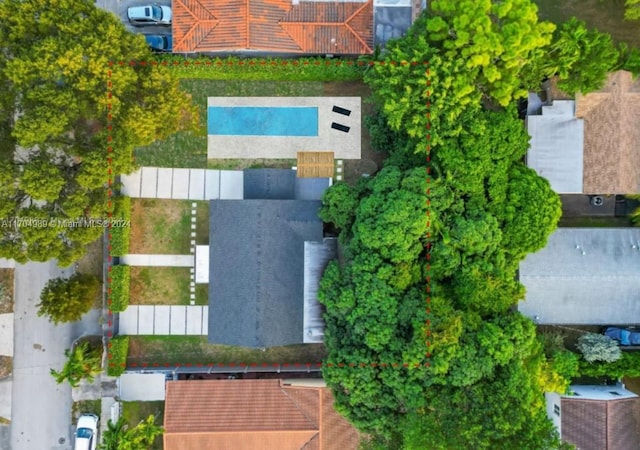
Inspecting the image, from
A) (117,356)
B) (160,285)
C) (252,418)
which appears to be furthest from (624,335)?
(117,356)

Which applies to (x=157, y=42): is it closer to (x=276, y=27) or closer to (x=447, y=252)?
(x=276, y=27)

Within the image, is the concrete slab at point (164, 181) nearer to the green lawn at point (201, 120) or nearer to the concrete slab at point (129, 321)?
the green lawn at point (201, 120)

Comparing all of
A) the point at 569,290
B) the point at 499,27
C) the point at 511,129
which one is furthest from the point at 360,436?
the point at 499,27

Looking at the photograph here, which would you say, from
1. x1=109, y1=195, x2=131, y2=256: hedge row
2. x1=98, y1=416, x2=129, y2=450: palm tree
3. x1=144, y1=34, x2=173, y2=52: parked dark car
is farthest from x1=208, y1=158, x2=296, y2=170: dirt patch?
x1=98, y1=416, x2=129, y2=450: palm tree

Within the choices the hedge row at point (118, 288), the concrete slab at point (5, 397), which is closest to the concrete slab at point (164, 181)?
the hedge row at point (118, 288)

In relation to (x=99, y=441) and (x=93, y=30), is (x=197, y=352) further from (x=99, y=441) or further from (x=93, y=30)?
(x=93, y=30)
